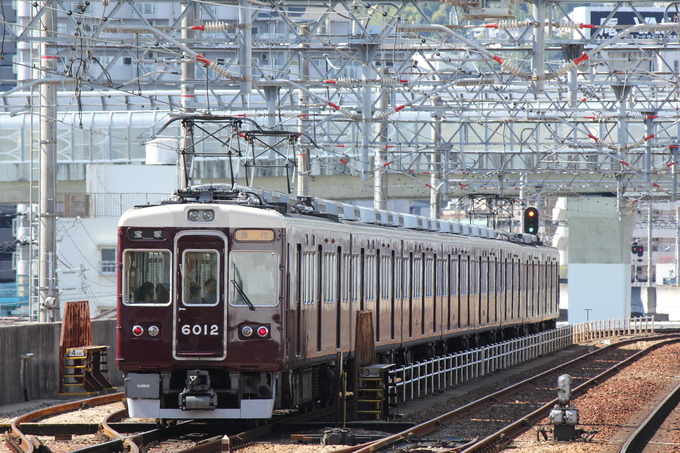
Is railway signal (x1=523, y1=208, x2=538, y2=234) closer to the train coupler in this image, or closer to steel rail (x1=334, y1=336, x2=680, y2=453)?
steel rail (x1=334, y1=336, x2=680, y2=453)

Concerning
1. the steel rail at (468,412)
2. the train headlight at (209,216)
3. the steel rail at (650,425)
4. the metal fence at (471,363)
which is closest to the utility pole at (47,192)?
the metal fence at (471,363)

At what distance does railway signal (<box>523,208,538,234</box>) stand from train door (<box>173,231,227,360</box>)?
18.7m

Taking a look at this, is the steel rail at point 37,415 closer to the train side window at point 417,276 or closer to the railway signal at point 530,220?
the train side window at point 417,276

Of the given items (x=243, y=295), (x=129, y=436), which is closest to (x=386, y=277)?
(x=243, y=295)

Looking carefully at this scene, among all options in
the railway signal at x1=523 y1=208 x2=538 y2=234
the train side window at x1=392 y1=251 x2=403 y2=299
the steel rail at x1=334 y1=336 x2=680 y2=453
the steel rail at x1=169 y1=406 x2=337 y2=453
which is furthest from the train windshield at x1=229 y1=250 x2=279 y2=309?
the railway signal at x1=523 y1=208 x2=538 y2=234

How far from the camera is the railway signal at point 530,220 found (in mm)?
30380

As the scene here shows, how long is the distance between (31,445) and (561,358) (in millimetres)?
21552

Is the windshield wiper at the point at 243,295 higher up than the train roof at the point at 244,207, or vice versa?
the train roof at the point at 244,207

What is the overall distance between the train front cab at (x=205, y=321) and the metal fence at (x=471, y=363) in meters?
3.11

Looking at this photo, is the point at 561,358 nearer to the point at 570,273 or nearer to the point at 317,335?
the point at 317,335

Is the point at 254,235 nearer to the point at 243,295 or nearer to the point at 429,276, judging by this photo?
the point at 243,295

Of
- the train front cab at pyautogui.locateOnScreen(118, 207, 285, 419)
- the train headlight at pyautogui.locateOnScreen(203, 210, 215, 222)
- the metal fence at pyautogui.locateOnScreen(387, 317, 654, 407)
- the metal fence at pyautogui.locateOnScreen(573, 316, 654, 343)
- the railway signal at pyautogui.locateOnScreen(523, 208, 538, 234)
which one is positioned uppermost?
the railway signal at pyautogui.locateOnScreen(523, 208, 538, 234)

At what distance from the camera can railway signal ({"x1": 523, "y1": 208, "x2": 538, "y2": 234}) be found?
30380 millimetres

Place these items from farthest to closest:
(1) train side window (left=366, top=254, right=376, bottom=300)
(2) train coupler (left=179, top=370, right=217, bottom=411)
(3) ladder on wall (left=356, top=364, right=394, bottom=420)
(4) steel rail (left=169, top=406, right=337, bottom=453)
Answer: (1) train side window (left=366, top=254, right=376, bottom=300) → (3) ladder on wall (left=356, top=364, right=394, bottom=420) → (2) train coupler (left=179, top=370, right=217, bottom=411) → (4) steel rail (left=169, top=406, right=337, bottom=453)
